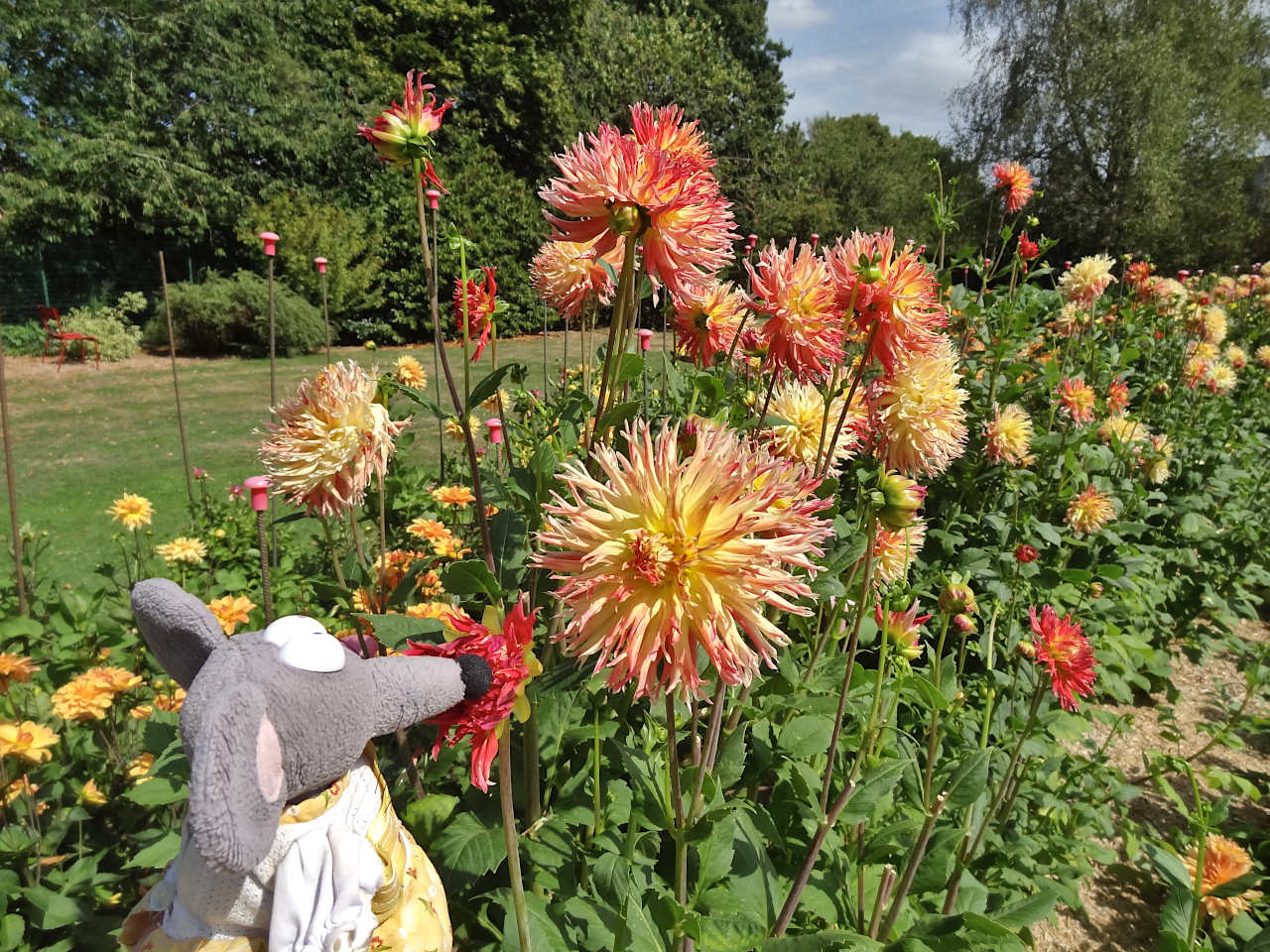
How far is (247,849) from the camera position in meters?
0.69

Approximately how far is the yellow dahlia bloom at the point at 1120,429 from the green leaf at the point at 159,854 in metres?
3.19

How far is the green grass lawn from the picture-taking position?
446 cm

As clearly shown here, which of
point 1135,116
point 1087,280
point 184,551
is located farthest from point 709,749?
point 1135,116

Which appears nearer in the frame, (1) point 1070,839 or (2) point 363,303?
(1) point 1070,839

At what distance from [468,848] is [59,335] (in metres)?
12.5

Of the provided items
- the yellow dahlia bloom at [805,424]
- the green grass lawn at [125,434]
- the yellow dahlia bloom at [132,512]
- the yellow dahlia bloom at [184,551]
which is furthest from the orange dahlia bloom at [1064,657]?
the green grass lawn at [125,434]

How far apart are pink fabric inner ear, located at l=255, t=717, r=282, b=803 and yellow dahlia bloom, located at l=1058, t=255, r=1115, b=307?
3.62 meters

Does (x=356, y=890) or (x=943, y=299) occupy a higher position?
(x=943, y=299)

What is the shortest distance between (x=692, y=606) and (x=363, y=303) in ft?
42.4

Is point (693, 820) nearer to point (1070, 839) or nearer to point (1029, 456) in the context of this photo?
point (1070, 839)

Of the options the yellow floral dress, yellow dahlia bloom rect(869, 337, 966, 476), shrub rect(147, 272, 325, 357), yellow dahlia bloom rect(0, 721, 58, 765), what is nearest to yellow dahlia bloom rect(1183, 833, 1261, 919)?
yellow dahlia bloom rect(869, 337, 966, 476)

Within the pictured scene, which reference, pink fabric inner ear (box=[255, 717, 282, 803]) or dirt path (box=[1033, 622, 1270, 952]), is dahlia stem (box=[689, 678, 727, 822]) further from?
dirt path (box=[1033, 622, 1270, 952])

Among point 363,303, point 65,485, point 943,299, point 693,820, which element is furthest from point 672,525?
point 363,303

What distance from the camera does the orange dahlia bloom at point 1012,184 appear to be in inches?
111
